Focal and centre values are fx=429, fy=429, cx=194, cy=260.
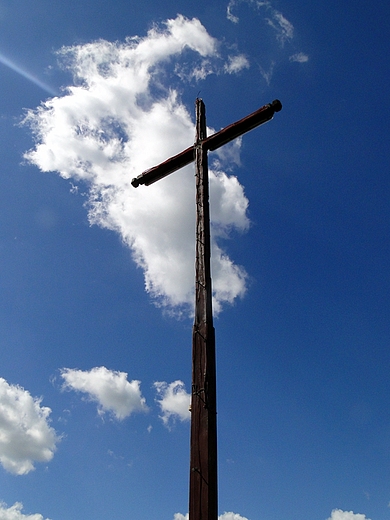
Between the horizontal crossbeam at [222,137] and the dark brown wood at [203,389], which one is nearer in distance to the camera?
the dark brown wood at [203,389]

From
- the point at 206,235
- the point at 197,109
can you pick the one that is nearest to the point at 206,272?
the point at 206,235

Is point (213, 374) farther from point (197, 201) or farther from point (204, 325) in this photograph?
point (197, 201)

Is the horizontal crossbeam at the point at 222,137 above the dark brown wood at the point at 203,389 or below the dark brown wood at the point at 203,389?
above

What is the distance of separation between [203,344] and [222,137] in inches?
131

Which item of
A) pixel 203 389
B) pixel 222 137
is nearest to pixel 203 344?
pixel 203 389

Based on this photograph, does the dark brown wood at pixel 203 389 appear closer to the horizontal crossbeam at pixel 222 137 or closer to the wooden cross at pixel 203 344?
the wooden cross at pixel 203 344

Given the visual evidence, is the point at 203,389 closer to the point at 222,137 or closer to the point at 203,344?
the point at 203,344

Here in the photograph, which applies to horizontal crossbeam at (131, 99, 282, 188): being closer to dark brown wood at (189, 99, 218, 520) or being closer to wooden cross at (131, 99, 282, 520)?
wooden cross at (131, 99, 282, 520)

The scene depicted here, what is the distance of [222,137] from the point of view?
6.46 meters

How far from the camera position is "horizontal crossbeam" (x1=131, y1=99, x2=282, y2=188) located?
624 cm

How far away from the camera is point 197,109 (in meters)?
6.98

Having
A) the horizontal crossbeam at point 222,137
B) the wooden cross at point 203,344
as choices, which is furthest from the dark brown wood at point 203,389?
the horizontal crossbeam at point 222,137

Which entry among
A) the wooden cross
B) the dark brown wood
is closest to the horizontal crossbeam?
the wooden cross

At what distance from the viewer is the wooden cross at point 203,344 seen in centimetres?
389
